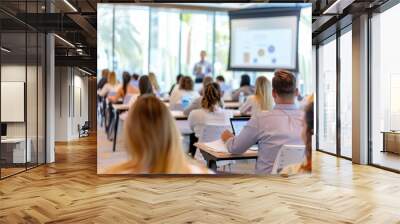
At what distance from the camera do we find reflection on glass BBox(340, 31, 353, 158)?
930cm

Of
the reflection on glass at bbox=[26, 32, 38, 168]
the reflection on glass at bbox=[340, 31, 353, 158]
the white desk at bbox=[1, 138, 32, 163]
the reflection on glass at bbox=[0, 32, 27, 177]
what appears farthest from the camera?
the reflection on glass at bbox=[340, 31, 353, 158]

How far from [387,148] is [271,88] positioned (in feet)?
12.4

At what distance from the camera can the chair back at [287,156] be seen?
552 cm

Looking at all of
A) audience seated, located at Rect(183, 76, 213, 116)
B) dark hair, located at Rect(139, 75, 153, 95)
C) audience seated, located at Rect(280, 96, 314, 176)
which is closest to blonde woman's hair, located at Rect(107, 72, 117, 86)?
dark hair, located at Rect(139, 75, 153, 95)

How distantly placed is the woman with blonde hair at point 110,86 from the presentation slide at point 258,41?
5.08 feet

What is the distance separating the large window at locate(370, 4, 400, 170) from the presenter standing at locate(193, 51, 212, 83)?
13.4 ft

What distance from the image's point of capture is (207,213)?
450cm

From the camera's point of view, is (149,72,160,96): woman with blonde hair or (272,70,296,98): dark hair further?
(272,70,296,98): dark hair

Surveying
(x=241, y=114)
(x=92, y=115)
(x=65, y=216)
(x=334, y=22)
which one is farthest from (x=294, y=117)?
(x=92, y=115)

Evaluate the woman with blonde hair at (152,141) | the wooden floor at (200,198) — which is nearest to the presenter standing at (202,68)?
the woman with blonde hair at (152,141)

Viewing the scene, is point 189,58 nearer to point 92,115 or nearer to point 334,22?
point 334,22

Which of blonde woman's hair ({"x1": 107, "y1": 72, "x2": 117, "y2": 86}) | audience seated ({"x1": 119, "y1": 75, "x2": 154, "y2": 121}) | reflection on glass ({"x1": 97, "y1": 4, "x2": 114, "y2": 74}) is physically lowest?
audience seated ({"x1": 119, "y1": 75, "x2": 154, "y2": 121})

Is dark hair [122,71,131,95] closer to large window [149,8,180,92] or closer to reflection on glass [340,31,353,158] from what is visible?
large window [149,8,180,92]

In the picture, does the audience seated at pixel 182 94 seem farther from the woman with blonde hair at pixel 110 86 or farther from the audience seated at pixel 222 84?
the woman with blonde hair at pixel 110 86
